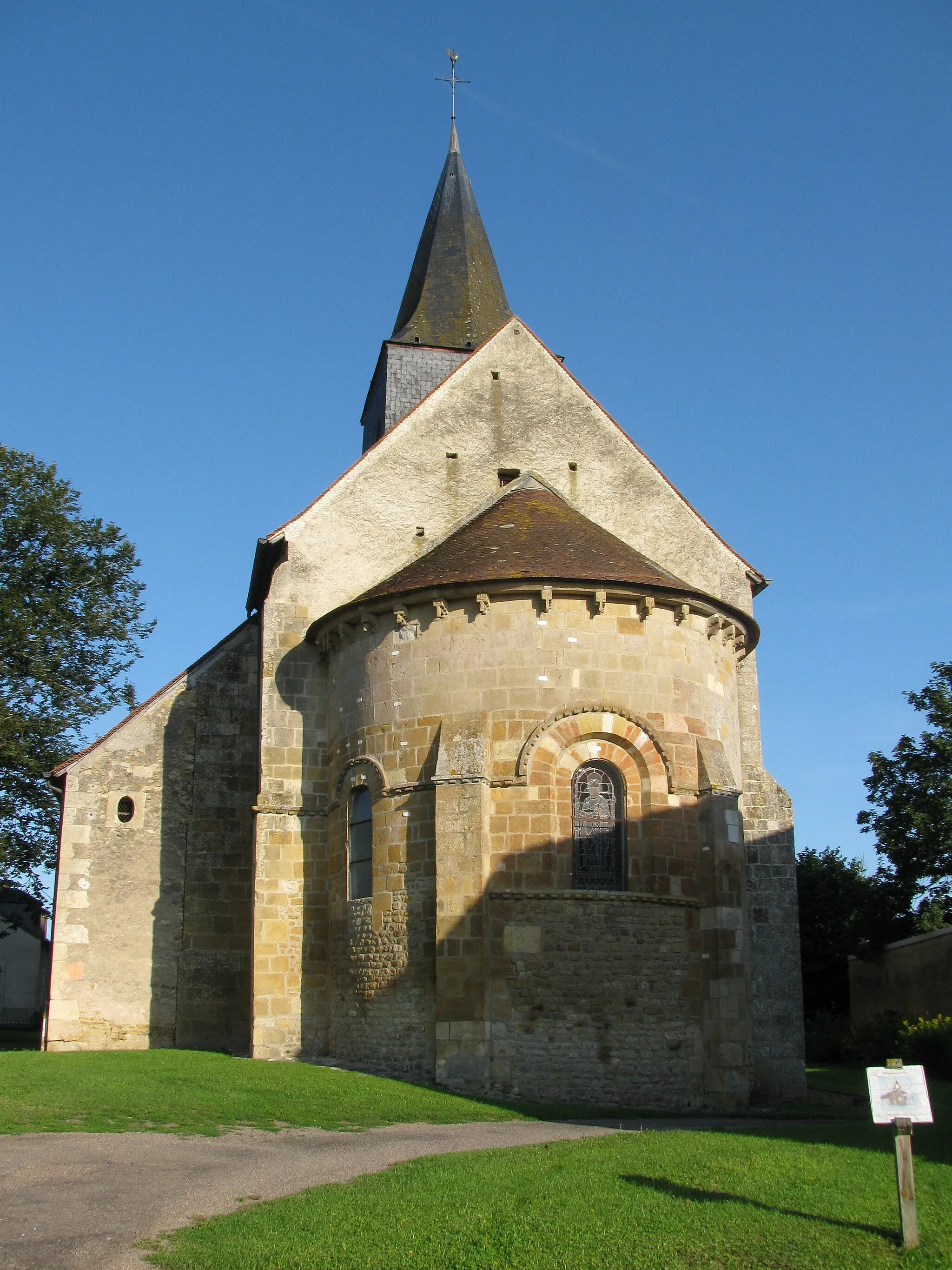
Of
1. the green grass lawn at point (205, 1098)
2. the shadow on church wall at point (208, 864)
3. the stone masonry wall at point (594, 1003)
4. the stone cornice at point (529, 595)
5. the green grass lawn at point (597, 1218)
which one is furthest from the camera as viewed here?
the shadow on church wall at point (208, 864)

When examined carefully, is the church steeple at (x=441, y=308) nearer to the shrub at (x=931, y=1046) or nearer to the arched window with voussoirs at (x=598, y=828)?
the arched window with voussoirs at (x=598, y=828)

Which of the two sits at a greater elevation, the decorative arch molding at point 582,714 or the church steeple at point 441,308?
the church steeple at point 441,308

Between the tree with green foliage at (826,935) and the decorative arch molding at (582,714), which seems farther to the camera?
the tree with green foliage at (826,935)

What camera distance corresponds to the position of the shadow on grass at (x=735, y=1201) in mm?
8617

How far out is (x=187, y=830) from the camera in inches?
839

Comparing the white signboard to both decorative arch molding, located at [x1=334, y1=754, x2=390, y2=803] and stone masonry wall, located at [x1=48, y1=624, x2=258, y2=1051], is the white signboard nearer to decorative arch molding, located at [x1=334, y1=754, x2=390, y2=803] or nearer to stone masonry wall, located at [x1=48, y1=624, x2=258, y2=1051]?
decorative arch molding, located at [x1=334, y1=754, x2=390, y2=803]

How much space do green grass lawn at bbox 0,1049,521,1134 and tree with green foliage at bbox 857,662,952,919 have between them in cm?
1609

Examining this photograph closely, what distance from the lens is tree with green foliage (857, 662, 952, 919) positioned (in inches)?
1101

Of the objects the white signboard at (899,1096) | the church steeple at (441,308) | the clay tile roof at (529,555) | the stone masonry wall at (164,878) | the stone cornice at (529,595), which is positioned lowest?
the white signboard at (899,1096)

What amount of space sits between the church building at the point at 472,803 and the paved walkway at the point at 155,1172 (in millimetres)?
2984

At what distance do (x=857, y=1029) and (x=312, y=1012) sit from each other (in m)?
12.4

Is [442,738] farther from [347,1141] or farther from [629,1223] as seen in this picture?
[629,1223]

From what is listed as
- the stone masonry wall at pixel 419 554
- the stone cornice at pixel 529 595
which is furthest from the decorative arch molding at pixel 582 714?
the stone cornice at pixel 529 595

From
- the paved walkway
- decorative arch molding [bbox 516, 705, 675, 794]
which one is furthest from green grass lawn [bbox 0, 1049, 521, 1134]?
decorative arch molding [bbox 516, 705, 675, 794]
